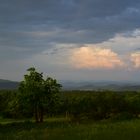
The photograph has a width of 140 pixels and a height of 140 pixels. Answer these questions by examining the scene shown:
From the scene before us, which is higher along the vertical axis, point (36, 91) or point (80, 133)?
point (36, 91)

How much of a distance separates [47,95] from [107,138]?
60029 millimetres

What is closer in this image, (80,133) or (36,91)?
(80,133)

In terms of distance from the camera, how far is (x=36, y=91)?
92438 mm

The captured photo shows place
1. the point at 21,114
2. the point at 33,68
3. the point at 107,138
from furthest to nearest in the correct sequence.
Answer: the point at 21,114 < the point at 33,68 < the point at 107,138

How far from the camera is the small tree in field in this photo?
9244 centimetres

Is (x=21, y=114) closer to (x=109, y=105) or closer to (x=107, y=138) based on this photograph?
(x=109, y=105)

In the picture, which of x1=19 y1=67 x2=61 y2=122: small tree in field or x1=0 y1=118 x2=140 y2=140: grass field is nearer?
x1=0 y1=118 x2=140 y2=140: grass field

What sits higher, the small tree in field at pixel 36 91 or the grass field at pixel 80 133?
the small tree in field at pixel 36 91

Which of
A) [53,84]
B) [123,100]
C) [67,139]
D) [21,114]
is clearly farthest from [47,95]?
[67,139]

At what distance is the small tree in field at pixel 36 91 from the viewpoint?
92438 mm

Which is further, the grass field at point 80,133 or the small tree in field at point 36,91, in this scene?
the small tree in field at point 36,91

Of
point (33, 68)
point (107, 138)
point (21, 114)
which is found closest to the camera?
point (107, 138)

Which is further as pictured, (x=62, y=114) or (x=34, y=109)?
(x=62, y=114)

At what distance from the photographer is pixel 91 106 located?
12519 cm
